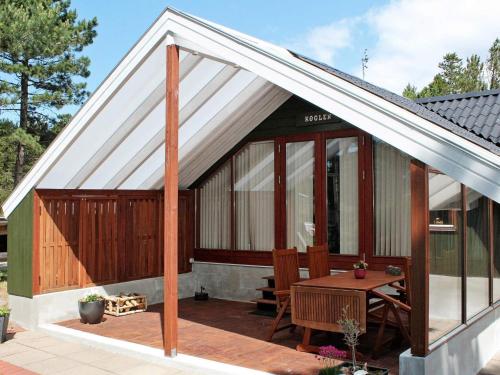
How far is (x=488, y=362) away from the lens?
548 cm

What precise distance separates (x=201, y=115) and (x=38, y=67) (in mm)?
9000

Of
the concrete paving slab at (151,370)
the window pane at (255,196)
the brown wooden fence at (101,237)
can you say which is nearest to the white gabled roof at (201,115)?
the brown wooden fence at (101,237)

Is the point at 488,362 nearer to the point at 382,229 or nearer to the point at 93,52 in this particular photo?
the point at 382,229

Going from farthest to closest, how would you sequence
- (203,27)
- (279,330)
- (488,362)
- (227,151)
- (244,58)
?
1. (227,151)
2. (279,330)
3. (488,362)
4. (203,27)
5. (244,58)

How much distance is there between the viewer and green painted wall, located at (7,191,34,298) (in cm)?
689

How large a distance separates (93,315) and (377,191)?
171 inches

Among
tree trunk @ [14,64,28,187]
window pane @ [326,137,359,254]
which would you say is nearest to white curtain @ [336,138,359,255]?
window pane @ [326,137,359,254]

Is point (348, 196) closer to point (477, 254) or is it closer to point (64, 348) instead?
point (477, 254)

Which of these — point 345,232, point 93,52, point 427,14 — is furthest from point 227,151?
point 427,14

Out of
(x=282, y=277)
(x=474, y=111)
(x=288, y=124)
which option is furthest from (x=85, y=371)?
(x=474, y=111)

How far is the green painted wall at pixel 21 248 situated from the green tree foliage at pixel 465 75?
2375 centimetres

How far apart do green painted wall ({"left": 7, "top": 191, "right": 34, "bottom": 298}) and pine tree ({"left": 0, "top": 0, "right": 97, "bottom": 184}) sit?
7819mm

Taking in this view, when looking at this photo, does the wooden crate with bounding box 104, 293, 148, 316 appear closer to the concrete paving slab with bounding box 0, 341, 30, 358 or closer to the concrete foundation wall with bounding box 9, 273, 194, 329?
the concrete foundation wall with bounding box 9, 273, 194, 329

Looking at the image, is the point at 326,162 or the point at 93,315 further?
the point at 326,162
